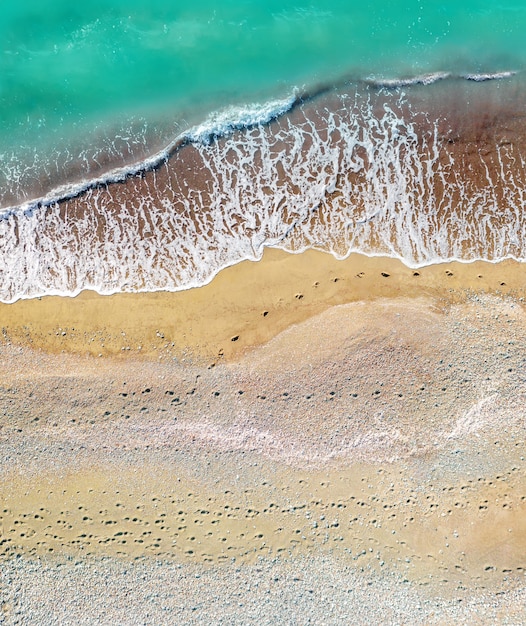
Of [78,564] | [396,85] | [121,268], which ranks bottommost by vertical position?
[78,564]

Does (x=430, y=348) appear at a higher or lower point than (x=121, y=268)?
lower

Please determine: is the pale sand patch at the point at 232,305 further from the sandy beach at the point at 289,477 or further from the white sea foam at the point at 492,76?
the white sea foam at the point at 492,76

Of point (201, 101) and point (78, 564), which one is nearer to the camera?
point (78, 564)

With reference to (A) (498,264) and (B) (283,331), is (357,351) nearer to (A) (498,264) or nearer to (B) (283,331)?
(B) (283,331)

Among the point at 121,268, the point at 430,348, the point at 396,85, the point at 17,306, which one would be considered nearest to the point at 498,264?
the point at 430,348

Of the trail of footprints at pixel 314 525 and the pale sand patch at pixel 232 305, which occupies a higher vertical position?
the pale sand patch at pixel 232 305

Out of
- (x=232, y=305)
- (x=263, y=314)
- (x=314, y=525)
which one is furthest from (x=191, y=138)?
(x=314, y=525)

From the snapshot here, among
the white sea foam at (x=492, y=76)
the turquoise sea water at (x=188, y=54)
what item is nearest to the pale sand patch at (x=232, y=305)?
the turquoise sea water at (x=188, y=54)
